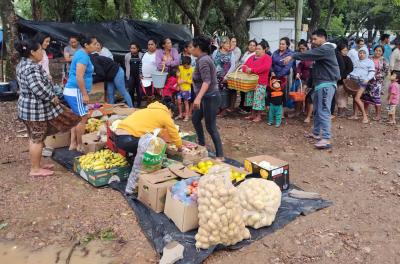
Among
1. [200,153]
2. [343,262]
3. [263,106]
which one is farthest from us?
[263,106]

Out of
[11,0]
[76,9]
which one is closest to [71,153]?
[11,0]

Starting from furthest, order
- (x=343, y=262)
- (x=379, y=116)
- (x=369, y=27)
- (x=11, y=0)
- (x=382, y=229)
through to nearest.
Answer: (x=369, y=27)
(x=11, y=0)
(x=379, y=116)
(x=382, y=229)
(x=343, y=262)

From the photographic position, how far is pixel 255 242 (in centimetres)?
370

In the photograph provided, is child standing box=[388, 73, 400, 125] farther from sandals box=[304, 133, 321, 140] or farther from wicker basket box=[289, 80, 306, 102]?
sandals box=[304, 133, 321, 140]

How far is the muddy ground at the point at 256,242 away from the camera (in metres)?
3.53

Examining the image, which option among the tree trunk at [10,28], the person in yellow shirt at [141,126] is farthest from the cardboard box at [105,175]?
the tree trunk at [10,28]

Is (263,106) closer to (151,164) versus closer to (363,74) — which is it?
(363,74)

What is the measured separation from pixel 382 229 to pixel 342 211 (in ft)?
1.54

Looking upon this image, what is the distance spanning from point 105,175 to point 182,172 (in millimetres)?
1099

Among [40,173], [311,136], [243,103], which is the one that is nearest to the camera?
[40,173]

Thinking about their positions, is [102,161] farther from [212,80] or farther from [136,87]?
[136,87]

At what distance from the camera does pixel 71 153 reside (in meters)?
5.88

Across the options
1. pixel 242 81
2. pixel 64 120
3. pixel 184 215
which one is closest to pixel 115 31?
pixel 242 81

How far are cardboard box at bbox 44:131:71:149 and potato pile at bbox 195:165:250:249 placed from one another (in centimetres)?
345
